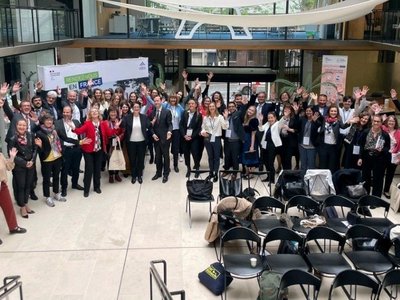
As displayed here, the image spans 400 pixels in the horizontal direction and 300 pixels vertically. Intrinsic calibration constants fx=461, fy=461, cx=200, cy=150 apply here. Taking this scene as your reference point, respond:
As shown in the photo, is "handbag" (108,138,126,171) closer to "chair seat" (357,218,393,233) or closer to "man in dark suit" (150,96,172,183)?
"man in dark suit" (150,96,172,183)

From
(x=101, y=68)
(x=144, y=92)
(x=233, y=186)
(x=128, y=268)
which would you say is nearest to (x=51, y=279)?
(x=128, y=268)

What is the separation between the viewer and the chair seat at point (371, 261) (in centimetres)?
523

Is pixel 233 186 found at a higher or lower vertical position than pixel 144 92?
lower

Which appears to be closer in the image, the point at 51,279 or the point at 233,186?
the point at 51,279

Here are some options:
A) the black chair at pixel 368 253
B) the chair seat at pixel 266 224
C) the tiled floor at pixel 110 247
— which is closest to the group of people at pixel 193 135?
the tiled floor at pixel 110 247

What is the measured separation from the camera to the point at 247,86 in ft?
61.2

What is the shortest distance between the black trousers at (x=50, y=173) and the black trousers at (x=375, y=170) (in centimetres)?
543

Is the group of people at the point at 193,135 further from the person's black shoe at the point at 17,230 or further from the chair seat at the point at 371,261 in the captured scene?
the chair seat at the point at 371,261

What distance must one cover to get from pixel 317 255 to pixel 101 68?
8.98 m

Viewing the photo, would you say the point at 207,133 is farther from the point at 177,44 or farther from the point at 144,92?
the point at 177,44

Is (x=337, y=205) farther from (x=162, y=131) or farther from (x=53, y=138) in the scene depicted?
(x=53, y=138)

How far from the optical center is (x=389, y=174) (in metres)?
8.51

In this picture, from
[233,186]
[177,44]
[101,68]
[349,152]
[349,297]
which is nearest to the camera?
[349,297]

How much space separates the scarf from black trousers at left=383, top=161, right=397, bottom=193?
5.84m
